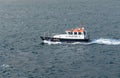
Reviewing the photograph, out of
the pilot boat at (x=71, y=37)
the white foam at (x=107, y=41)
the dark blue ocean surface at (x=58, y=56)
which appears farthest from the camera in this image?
the pilot boat at (x=71, y=37)

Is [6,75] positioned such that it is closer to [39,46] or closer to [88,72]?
[88,72]

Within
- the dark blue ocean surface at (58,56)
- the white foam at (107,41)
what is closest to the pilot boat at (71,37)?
the dark blue ocean surface at (58,56)

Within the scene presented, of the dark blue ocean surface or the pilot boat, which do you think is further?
the pilot boat

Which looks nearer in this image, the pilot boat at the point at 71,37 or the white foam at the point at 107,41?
the white foam at the point at 107,41

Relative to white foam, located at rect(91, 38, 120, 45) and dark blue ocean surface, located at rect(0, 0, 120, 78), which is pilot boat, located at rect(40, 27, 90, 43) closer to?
dark blue ocean surface, located at rect(0, 0, 120, 78)

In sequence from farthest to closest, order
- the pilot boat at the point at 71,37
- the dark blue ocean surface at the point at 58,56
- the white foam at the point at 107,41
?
1. the pilot boat at the point at 71,37
2. the white foam at the point at 107,41
3. the dark blue ocean surface at the point at 58,56

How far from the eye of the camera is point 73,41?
14800cm

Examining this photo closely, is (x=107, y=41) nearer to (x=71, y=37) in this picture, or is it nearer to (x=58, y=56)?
(x=71, y=37)

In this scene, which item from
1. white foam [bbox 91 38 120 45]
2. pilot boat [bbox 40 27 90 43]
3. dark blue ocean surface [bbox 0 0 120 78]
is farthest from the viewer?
pilot boat [bbox 40 27 90 43]

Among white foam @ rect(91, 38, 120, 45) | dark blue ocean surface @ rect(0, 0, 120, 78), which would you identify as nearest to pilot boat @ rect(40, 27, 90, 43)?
dark blue ocean surface @ rect(0, 0, 120, 78)

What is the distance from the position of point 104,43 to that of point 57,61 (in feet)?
93.1

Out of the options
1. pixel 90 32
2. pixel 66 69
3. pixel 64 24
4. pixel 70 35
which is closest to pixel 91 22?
pixel 64 24

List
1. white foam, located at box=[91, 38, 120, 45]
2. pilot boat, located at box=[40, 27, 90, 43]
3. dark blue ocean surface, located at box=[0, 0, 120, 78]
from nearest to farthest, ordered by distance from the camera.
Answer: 1. dark blue ocean surface, located at box=[0, 0, 120, 78]
2. white foam, located at box=[91, 38, 120, 45]
3. pilot boat, located at box=[40, 27, 90, 43]

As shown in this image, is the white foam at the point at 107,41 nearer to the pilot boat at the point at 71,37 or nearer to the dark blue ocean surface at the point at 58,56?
the dark blue ocean surface at the point at 58,56
